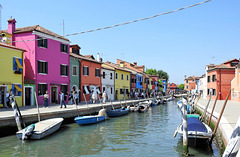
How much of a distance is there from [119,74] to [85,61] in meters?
12.5

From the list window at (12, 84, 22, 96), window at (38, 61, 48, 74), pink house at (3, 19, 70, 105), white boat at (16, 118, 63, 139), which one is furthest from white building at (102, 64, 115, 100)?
white boat at (16, 118, 63, 139)

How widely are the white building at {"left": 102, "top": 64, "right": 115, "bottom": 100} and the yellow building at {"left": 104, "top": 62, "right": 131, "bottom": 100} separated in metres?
1.38

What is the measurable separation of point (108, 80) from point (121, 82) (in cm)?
599

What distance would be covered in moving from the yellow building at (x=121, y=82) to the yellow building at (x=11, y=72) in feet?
68.3

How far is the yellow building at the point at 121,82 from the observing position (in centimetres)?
4175

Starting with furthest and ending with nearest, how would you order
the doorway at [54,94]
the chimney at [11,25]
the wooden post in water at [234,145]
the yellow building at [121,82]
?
the yellow building at [121,82], the doorway at [54,94], the chimney at [11,25], the wooden post in water at [234,145]

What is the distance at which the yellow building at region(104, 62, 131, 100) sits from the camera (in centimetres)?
4175

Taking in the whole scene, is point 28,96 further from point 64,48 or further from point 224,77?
point 224,77

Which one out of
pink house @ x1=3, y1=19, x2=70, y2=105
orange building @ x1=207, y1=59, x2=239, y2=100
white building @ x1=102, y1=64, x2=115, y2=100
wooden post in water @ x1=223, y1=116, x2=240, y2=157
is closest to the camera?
wooden post in water @ x1=223, y1=116, x2=240, y2=157

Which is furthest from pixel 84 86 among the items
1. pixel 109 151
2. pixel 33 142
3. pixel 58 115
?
pixel 109 151

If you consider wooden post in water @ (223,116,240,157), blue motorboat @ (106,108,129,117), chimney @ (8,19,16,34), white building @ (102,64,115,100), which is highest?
chimney @ (8,19,16,34)

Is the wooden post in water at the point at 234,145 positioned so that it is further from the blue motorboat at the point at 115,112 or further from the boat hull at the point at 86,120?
the blue motorboat at the point at 115,112

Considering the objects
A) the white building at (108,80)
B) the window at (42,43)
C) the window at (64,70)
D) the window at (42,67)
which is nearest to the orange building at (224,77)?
the white building at (108,80)

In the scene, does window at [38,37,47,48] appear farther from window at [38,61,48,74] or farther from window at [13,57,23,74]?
window at [13,57,23,74]
